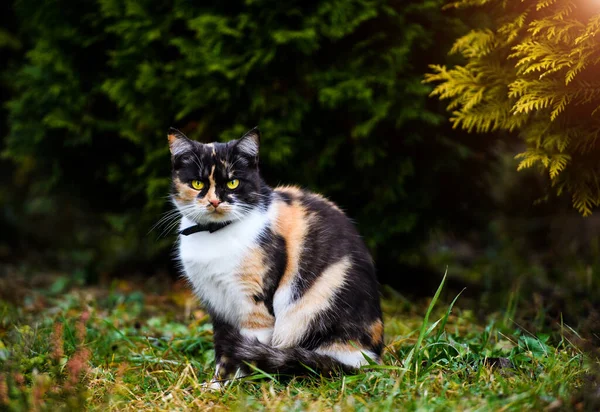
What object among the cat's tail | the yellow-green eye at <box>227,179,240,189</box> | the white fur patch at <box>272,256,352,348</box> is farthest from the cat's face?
the cat's tail

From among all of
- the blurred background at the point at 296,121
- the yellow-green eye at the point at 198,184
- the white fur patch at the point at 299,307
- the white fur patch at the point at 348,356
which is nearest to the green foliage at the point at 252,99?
the blurred background at the point at 296,121

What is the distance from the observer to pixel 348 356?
3025 mm

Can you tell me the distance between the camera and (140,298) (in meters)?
5.04

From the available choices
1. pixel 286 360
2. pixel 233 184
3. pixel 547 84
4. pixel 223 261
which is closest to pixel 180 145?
pixel 233 184

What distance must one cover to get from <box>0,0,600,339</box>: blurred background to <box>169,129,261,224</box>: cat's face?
1219 mm

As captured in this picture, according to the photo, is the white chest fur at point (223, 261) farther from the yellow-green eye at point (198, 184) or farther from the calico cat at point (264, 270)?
the yellow-green eye at point (198, 184)

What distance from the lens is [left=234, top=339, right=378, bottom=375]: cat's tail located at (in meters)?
2.85

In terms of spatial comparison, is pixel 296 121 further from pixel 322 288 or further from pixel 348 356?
pixel 348 356

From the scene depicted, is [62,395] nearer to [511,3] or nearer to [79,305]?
[79,305]

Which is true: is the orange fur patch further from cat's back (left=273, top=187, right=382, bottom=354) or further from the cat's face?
the cat's face

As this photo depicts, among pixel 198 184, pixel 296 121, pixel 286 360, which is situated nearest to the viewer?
pixel 286 360

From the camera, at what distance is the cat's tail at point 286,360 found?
2.85 meters

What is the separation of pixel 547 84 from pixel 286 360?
187cm

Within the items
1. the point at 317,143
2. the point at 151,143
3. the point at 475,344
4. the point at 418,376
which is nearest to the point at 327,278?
Result: the point at 418,376
